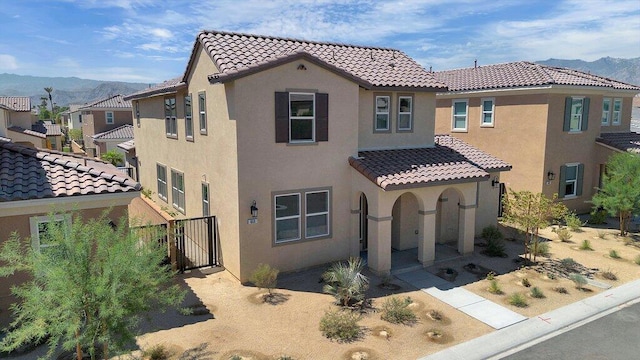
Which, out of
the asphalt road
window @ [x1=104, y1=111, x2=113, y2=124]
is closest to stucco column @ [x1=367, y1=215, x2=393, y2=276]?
the asphalt road

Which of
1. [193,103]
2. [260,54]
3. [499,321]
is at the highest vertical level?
[260,54]

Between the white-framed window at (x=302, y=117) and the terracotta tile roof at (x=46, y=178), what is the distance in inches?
206

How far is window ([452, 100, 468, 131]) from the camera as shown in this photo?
2461 centimetres

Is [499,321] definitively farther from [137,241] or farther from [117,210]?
[117,210]

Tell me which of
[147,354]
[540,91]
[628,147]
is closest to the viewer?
[147,354]

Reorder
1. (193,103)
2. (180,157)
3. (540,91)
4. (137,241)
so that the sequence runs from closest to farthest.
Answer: (137,241) → (193,103) → (180,157) → (540,91)

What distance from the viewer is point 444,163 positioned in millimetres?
16016

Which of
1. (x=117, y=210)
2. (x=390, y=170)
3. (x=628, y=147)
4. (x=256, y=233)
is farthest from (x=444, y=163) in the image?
(x=628, y=147)

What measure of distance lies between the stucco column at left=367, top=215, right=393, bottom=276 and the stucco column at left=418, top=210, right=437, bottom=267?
1413mm

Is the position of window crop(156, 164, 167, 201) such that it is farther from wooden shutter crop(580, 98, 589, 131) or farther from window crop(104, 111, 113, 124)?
window crop(104, 111, 113, 124)

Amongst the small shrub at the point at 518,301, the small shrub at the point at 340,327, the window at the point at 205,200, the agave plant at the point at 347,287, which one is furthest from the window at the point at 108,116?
the small shrub at the point at 518,301

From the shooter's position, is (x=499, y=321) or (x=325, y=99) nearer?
(x=499, y=321)

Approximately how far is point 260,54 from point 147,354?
9.64 meters

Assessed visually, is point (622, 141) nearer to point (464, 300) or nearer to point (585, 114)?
point (585, 114)
